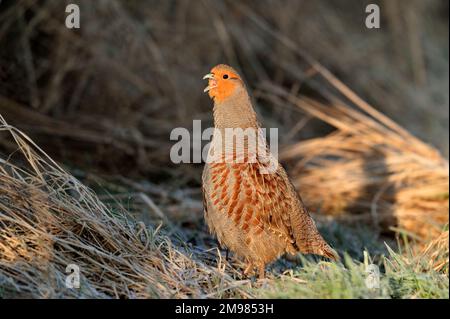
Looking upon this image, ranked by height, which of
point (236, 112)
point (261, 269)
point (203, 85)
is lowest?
point (261, 269)

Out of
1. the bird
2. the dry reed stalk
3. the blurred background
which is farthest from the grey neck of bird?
the dry reed stalk

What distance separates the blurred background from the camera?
6.23m

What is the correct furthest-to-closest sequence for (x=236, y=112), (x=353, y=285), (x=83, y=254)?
(x=236, y=112) < (x=83, y=254) < (x=353, y=285)

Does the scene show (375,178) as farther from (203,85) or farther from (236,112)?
(236,112)

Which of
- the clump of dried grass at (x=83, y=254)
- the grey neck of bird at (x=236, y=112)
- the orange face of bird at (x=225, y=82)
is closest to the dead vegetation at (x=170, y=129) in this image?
the clump of dried grass at (x=83, y=254)

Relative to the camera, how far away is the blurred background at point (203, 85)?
623 centimetres

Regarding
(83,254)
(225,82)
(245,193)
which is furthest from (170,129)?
(83,254)

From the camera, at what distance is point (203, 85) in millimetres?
7969

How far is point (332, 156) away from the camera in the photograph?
6973 mm

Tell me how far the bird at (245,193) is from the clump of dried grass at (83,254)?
0.33 metres

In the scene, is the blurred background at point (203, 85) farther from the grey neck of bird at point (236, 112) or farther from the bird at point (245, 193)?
the grey neck of bird at point (236, 112)

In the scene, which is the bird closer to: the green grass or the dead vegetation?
the dead vegetation

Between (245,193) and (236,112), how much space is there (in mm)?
528

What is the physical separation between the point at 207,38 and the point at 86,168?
2820mm
